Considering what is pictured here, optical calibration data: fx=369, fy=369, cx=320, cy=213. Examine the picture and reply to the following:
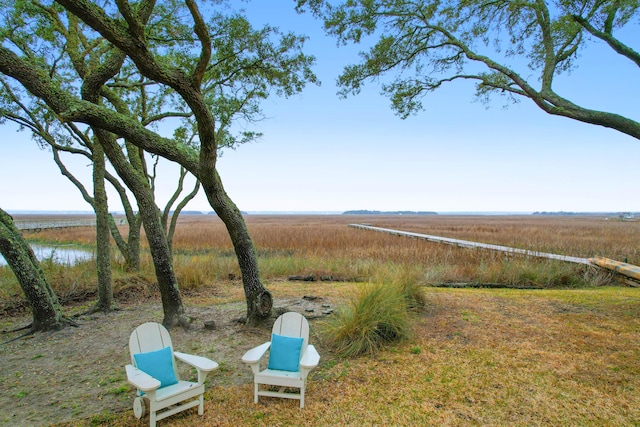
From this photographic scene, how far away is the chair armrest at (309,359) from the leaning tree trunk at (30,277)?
4.33m

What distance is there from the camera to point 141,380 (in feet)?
10.2

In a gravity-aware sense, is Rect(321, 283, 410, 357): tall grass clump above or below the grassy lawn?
above

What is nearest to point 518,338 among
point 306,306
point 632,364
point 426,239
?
point 632,364

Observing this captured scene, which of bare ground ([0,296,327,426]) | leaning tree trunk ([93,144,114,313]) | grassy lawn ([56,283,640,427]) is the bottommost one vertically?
bare ground ([0,296,327,426])

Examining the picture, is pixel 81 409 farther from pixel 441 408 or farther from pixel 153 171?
pixel 153 171

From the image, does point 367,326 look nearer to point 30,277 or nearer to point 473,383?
point 473,383

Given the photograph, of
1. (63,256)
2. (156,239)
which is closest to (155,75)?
(156,239)

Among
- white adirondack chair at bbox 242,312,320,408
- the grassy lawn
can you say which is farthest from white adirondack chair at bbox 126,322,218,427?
white adirondack chair at bbox 242,312,320,408

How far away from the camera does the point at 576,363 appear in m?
4.19

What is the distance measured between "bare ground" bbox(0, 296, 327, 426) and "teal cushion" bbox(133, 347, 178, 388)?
0.47 metres

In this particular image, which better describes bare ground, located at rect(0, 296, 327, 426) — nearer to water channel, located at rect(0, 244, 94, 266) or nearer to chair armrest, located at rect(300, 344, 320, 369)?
chair armrest, located at rect(300, 344, 320, 369)

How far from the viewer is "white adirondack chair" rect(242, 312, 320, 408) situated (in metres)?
3.52

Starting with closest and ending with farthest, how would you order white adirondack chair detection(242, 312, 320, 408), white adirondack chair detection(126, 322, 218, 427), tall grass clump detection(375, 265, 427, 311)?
white adirondack chair detection(126, 322, 218, 427)
white adirondack chair detection(242, 312, 320, 408)
tall grass clump detection(375, 265, 427, 311)

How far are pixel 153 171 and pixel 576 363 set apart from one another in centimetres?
1094
